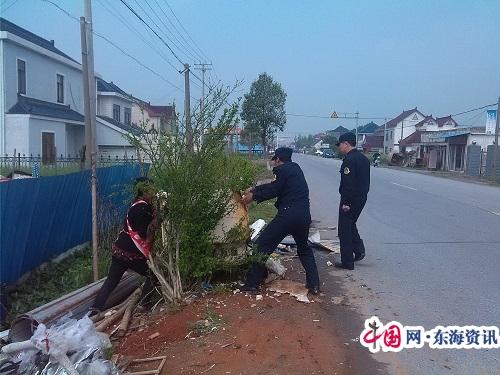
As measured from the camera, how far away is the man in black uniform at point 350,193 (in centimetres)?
713

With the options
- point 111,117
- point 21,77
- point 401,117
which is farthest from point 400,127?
point 21,77

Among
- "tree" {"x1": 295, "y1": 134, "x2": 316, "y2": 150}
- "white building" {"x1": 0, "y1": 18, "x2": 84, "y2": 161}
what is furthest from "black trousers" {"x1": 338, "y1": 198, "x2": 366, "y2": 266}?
"tree" {"x1": 295, "y1": 134, "x2": 316, "y2": 150}

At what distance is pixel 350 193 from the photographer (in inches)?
281

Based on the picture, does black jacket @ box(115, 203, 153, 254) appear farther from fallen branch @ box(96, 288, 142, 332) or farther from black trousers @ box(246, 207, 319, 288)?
black trousers @ box(246, 207, 319, 288)

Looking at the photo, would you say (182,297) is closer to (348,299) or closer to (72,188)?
(348,299)

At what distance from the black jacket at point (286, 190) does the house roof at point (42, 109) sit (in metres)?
18.8

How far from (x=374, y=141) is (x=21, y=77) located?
86.4 metres

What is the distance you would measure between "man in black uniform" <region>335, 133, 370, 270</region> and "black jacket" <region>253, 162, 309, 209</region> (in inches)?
54.5

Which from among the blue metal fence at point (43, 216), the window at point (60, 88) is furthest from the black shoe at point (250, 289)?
the window at point (60, 88)

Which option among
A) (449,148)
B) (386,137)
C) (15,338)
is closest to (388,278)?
(15,338)

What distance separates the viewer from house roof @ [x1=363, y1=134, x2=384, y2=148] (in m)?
101

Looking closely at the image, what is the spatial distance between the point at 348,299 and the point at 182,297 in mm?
1859

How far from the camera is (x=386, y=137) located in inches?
3595

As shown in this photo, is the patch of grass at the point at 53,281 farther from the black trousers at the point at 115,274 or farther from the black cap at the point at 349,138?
the black cap at the point at 349,138
